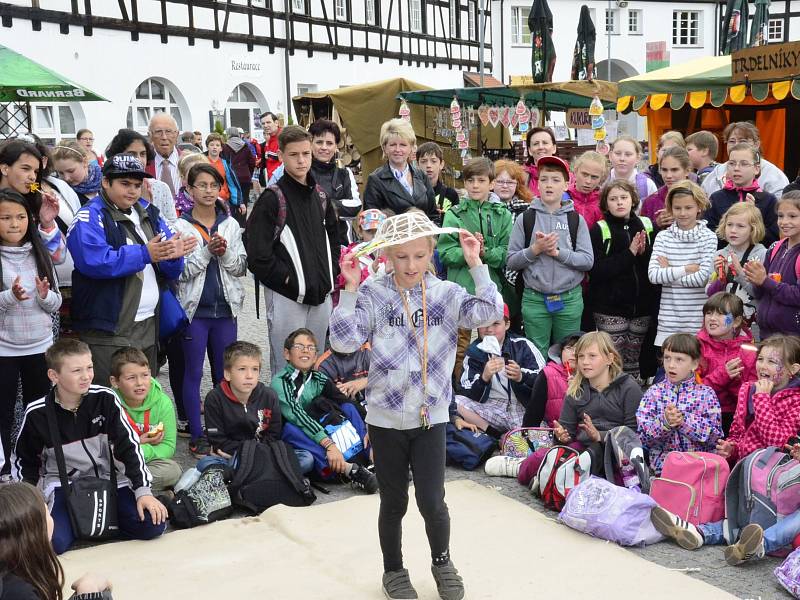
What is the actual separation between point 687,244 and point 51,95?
23.8 feet

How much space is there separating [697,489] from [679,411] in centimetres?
46

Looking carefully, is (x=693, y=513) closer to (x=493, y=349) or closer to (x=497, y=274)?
(x=493, y=349)

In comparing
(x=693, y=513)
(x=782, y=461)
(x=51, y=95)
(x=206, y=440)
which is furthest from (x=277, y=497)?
(x=51, y=95)

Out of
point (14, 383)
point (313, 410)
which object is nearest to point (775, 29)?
point (313, 410)

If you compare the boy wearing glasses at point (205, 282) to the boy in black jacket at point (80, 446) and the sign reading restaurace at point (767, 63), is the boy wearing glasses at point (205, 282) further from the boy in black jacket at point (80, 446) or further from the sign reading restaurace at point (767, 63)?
the sign reading restaurace at point (767, 63)

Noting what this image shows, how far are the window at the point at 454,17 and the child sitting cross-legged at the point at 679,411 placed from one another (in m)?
31.4

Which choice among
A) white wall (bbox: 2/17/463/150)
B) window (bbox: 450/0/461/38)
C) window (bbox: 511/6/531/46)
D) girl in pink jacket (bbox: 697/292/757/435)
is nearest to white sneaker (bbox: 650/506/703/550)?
girl in pink jacket (bbox: 697/292/757/435)

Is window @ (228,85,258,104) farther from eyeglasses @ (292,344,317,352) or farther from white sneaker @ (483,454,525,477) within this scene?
white sneaker @ (483,454,525,477)

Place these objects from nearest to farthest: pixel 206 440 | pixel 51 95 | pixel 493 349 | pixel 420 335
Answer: pixel 420 335 < pixel 206 440 < pixel 493 349 < pixel 51 95

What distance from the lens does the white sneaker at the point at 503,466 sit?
17.6 ft

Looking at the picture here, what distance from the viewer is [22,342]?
492 centimetres

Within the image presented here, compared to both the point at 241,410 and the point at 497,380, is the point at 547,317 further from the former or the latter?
the point at 241,410

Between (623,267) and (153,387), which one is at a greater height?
(623,267)

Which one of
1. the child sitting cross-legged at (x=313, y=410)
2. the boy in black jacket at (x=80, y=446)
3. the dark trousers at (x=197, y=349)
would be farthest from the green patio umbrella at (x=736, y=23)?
the boy in black jacket at (x=80, y=446)
